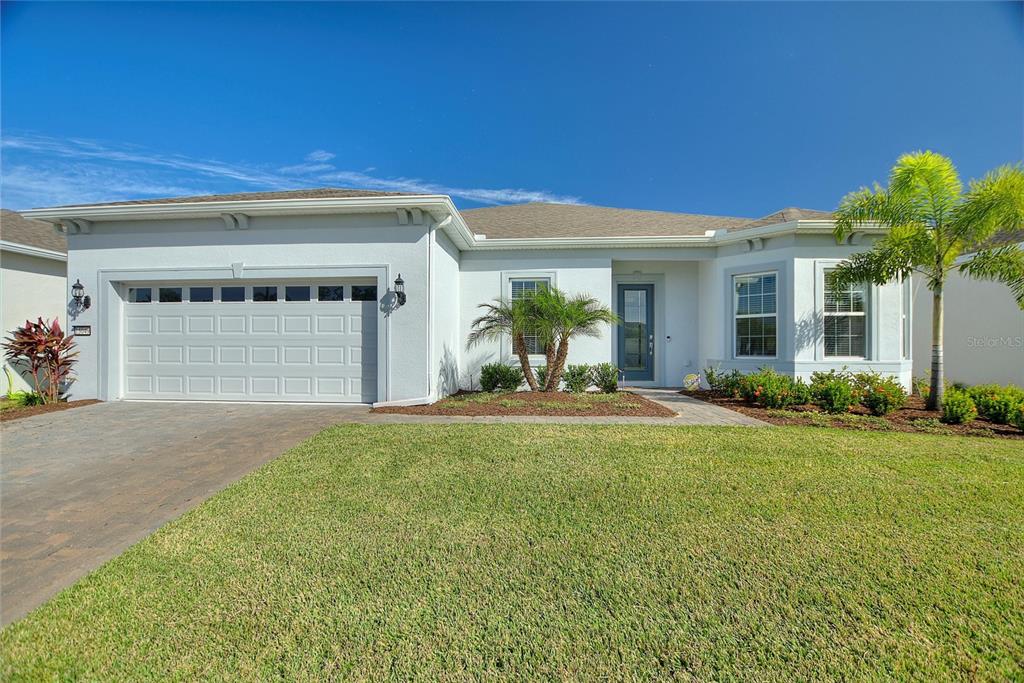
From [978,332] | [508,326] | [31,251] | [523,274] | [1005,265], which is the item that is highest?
[31,251]

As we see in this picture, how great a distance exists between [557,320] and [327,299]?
468 centimetres

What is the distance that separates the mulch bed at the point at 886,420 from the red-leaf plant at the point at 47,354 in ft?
43.4

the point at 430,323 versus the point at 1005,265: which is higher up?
the point at 1005,265

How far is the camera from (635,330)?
35.9 feet

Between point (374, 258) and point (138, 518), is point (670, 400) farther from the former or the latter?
point (138, 518)

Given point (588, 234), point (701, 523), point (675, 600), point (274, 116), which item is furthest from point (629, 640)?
point (274, 116)

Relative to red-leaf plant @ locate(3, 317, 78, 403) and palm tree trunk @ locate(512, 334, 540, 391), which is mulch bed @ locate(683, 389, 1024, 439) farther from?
red-leaf plant @ locate(3, 317, 78, 403)

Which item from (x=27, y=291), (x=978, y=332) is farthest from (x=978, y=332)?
(x=27, y=291)

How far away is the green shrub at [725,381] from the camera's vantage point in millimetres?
8969

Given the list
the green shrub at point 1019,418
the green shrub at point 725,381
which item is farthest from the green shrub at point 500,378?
the green shrub at point 1019,418

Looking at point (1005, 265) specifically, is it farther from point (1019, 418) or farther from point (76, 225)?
point (76, 225)

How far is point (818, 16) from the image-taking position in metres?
7.54

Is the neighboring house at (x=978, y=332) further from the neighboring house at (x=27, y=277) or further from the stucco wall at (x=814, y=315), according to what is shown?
the neighboring house at (x=27, y=277)

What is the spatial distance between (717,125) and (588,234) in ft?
17.1
